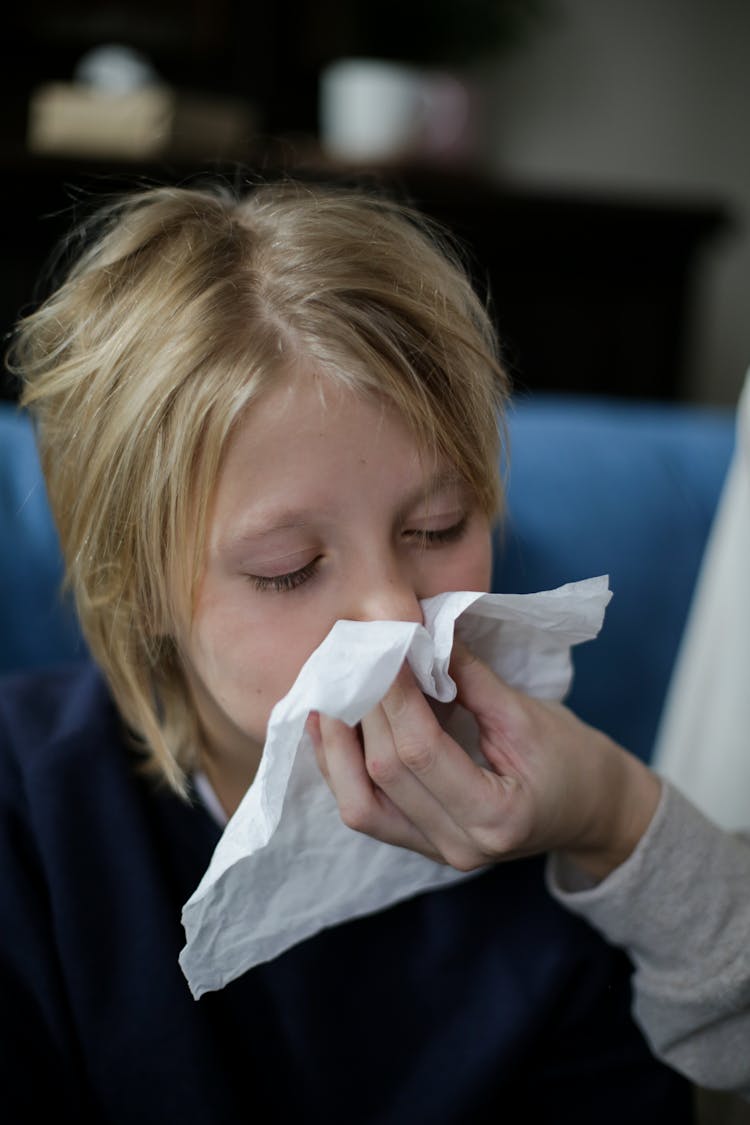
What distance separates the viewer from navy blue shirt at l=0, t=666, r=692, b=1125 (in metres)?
0.72

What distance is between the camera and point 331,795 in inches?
27.1

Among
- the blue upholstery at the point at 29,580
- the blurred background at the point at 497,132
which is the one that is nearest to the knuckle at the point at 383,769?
the blue upholstery at the point at 29,580

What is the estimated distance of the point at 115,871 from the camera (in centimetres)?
75

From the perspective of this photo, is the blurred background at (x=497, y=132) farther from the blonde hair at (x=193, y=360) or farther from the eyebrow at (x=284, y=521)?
the eyebrow at (x=284, y=521)

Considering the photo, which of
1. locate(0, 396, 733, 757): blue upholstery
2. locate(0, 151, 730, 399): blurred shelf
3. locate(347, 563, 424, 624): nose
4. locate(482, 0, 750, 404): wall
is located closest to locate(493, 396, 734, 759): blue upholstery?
locate(0, 396, 733, 757): blue upholstery

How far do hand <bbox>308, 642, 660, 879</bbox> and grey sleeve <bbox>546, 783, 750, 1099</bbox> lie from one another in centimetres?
4

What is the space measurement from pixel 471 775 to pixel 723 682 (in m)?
0.33

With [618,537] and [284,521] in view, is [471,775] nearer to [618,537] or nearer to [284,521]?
[284,521]

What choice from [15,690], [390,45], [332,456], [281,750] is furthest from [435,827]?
Result: [390,45]

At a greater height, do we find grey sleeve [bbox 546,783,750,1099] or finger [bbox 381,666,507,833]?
finger [bbox 381,666,507,833]

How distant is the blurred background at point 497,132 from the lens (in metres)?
2.09

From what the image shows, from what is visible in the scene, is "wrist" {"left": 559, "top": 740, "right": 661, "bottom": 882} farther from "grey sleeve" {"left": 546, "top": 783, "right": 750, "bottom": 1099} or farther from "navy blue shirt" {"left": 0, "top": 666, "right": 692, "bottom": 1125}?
"navy blue shirt" {"left": 0, "top": 666, "right": 692, "bottom": 1125}

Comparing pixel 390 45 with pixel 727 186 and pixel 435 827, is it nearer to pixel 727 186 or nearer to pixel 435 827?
pixel 727 186

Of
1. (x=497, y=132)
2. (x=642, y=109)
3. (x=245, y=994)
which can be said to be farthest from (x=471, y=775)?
(x=642, y=109)
